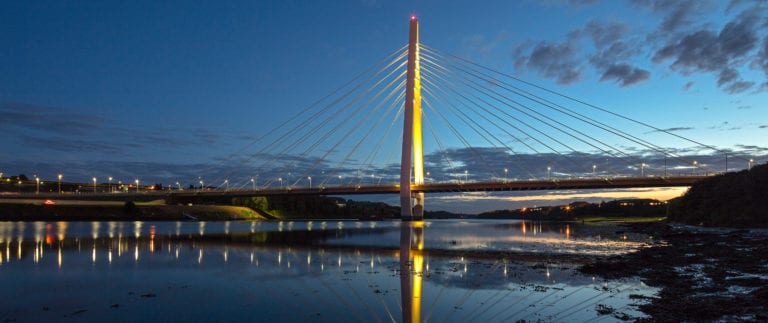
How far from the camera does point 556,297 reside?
12062 mm

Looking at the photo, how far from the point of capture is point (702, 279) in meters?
13.8

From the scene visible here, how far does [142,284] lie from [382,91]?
5733 cm

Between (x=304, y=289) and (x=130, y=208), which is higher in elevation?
(x=304, y=289)

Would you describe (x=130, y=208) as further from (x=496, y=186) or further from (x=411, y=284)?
(x=411, y=284)

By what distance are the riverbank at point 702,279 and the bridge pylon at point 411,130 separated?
39244 mm

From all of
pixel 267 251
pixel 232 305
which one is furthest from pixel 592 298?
pixel 267 251

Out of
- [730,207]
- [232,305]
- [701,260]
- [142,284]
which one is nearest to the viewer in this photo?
[232,305]

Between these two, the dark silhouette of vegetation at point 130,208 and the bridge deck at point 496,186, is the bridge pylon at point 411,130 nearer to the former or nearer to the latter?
the bridge deck at point 496,186

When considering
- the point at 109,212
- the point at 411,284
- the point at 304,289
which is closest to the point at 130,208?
the point at 109,212

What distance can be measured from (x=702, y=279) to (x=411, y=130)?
4933cm

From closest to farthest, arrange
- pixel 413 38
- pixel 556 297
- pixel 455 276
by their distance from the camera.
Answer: pixel 556 297 < pixel 455 276 < pixel 413 38

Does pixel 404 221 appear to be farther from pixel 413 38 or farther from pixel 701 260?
pixel 701 260

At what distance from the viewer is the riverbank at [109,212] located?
2859 inches

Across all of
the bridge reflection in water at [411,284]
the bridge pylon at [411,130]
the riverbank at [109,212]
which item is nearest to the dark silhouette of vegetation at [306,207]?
the riverbank at [109,212]
